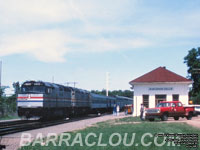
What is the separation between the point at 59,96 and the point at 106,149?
2031 centimetres

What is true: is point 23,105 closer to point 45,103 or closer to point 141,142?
point 45,103

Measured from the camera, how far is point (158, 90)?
39.3 meters

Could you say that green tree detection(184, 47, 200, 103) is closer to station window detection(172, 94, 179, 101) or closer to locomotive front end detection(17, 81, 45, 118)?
station window detection(172, 94, 179, 101)

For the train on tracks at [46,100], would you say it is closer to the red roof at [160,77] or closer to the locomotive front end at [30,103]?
the locomotive front end at [30,103]

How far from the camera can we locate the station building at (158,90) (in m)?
38.9

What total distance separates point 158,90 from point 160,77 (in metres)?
1.93

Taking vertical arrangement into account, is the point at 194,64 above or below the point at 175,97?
above

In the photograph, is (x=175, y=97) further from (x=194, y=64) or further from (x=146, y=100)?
(x=194, y=64)

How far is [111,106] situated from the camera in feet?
200

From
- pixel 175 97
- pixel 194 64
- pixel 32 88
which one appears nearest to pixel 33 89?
pixel 32 88

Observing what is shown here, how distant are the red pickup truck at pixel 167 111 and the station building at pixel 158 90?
7427 mm

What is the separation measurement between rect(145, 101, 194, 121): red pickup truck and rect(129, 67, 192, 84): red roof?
8.30 metres

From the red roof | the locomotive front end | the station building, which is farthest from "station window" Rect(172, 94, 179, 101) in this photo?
the locomotive front end

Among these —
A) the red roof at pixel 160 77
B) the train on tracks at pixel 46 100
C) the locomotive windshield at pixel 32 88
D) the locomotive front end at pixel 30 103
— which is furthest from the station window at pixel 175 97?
the locomotive front end at pixel 30 103
